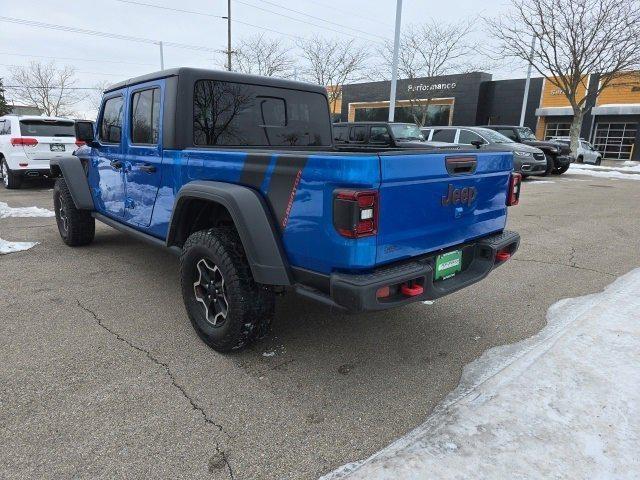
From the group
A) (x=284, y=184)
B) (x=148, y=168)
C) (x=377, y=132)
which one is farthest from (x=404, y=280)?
(x=377, y=132)

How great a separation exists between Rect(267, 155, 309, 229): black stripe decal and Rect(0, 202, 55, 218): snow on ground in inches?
262

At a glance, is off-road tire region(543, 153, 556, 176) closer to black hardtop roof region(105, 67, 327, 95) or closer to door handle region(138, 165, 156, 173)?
black hardtop roof region(105, 67, 327, 95)

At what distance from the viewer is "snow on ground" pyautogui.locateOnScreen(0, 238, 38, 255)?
18.1 ft

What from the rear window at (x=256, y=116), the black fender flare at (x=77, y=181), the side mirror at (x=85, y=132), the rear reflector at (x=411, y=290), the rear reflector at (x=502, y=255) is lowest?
the rear reflector at (x=411, y=290)

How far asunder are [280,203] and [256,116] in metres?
1.52

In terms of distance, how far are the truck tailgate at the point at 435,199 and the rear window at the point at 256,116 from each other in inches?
67.6

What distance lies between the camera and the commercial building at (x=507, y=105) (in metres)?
29.4

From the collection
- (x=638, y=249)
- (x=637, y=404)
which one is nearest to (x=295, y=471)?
(x=637, y=404)

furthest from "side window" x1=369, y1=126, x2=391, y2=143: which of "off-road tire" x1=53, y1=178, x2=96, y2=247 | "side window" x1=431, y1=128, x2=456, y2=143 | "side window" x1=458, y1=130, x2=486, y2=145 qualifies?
"off-road tire" x1=53, y1=178, x2=96, y2=247

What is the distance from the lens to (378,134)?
12586 mm

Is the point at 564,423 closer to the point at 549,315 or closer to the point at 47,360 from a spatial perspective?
the point at 549,315

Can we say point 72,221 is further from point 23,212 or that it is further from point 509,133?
point 509,133

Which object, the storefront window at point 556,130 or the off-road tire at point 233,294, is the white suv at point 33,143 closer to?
the off-road tire at point 233,294

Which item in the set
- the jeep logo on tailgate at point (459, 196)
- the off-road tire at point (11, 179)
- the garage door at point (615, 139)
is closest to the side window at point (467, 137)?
the jeep logo on tailgate at point (459, 196)
